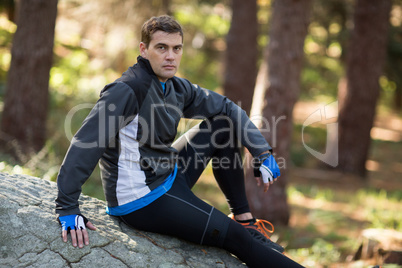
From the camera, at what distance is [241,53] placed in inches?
438

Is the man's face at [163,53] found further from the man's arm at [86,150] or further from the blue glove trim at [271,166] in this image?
the blue glove trim at [271,166]

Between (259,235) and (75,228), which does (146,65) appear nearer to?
(75,228)

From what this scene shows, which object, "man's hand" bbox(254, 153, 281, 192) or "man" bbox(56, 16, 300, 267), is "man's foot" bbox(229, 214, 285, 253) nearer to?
"man" bbox(56, 16, 300, 267)

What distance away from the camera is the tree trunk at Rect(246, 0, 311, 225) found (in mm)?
6096

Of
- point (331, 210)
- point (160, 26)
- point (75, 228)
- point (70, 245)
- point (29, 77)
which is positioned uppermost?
point (160, 26)

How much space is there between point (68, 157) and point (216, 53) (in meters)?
16.1

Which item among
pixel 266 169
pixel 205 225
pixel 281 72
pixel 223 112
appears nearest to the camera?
pixel 205 225

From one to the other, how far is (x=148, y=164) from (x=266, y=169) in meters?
0.94

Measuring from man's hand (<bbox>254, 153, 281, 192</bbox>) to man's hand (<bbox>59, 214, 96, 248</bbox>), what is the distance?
1372 mm

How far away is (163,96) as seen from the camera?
3.11 m

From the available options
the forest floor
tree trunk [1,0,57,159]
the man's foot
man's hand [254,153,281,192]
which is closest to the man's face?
man's hand [254,153,281,192]

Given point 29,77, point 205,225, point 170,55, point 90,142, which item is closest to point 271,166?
point 205,225

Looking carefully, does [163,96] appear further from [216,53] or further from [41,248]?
[216,53]

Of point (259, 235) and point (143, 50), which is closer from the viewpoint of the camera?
point (143, 50)
